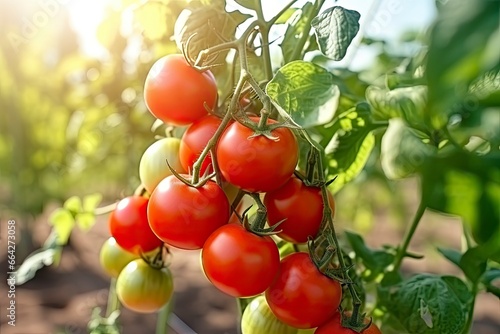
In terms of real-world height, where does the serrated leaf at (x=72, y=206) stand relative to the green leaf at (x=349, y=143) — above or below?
below

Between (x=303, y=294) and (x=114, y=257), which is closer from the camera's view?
(x=303, y=294)

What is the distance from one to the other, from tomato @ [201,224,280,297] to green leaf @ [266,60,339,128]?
0.10 metres

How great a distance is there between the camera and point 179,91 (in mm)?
491

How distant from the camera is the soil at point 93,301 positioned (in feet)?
6.29

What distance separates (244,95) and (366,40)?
0.47 m

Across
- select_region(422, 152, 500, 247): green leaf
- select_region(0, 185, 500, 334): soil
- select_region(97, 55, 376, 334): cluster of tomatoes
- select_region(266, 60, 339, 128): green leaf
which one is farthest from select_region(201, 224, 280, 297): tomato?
select_region(0, 185, 500, 334): soil

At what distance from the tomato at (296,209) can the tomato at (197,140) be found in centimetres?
6

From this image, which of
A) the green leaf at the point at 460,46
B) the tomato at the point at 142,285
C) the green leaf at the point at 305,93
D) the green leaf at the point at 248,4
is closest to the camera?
the green leaf at the point at 460,46

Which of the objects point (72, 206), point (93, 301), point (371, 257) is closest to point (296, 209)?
point (371, 257)

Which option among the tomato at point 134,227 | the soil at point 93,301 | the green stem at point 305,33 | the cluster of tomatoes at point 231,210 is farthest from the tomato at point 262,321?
the soil at point 93,301

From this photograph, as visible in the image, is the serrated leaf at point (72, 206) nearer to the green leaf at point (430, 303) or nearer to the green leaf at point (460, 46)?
the green leaf at point (430, 303)

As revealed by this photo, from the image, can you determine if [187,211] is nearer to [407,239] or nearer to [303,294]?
[303,294]

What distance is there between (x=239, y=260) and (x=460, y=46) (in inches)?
11.4

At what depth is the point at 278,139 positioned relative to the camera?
17.2 inches
